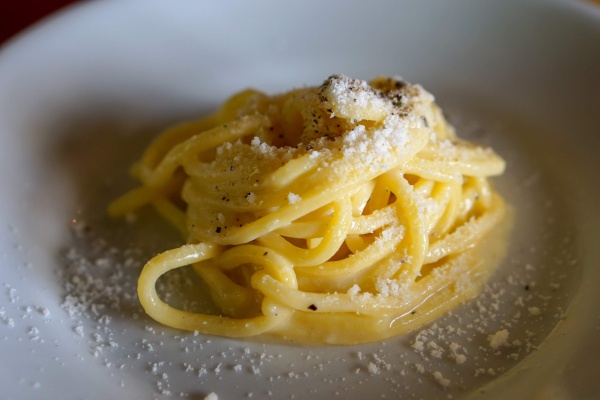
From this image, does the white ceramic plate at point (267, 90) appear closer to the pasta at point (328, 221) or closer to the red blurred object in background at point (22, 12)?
the pasta at point (328, 221)

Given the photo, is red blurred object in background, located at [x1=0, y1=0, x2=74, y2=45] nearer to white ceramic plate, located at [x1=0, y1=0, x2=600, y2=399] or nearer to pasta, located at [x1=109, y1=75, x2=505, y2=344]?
white ceramic plate, located at [x1=0, y1=0, x2=600, y2=399]

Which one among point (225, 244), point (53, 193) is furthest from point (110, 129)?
point (225, 244)

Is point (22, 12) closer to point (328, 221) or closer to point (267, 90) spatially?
point (267, 90)

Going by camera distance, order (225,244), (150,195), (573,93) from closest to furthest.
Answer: (225,244), (150,195), (573,93)

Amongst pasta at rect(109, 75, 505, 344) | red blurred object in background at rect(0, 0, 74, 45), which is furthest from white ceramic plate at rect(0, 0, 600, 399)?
red blurred object in background at rect(0, 0, 74, 45)

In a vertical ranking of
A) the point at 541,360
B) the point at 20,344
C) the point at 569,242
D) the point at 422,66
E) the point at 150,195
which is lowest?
the point at 20,344

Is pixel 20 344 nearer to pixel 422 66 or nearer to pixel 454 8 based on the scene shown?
pixel 422 66
